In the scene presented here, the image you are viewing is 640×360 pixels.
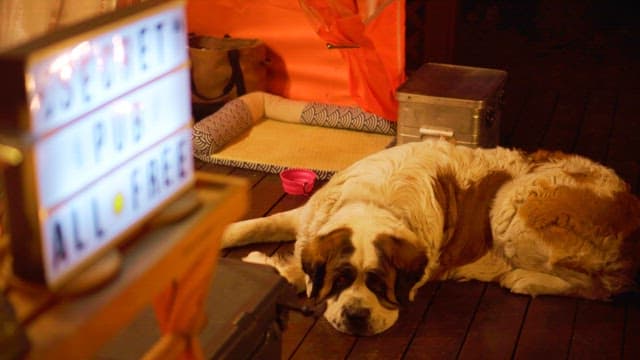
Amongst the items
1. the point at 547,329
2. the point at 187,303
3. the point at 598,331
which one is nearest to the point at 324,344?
the point at 547,329

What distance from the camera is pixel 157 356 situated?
1.38 meters

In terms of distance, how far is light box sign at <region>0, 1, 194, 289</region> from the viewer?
39.5 inches

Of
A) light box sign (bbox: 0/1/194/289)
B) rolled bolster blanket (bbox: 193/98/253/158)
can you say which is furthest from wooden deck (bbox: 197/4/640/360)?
light box sign (bbox: 0/1/194/289)

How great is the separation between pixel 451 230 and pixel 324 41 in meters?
1.81

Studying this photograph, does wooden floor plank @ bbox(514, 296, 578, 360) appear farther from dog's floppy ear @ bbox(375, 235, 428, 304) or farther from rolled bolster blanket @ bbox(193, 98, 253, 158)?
rolled bolster blanket @ bbox(193, 98, 253, 158)

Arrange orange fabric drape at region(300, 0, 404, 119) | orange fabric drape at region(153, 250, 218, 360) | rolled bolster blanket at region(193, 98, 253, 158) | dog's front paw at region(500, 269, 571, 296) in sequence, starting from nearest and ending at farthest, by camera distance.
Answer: orange fabric drape at region(153, 250, 218, 360) → dog's front paw at region(500, 269, 571, 296) → rolled bolster blanket at region(193, 98, 253, 158) → orange fabric drape at region(300, 0, 404, 119)

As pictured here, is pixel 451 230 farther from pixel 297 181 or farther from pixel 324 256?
pixel 297 181

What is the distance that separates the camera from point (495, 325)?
3.03 m

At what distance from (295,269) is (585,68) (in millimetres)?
3364

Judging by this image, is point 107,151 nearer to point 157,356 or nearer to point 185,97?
point 185,97

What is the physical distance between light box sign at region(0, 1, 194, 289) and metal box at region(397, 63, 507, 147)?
2715 mm

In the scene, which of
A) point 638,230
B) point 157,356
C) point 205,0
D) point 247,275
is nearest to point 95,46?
point 157,356

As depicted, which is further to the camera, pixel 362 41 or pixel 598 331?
pixel 362 41

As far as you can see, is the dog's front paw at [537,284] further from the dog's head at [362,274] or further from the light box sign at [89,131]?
the light box sign at [89,131]
